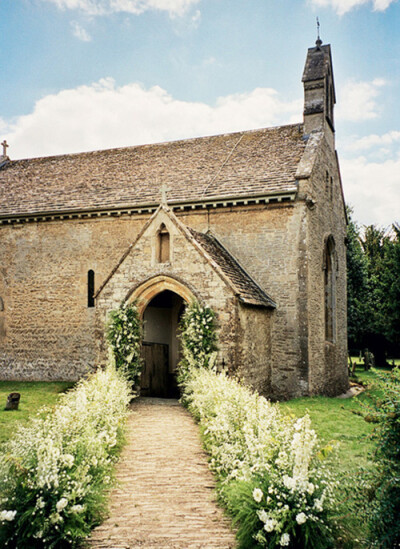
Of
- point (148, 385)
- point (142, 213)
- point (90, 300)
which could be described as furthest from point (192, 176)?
point (148, 385)

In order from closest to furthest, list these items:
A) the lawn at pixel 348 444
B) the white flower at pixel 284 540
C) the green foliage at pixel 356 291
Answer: the white flower at pixel 284 540 < the lawn at pixel 348 444 < the green foliage at pixel 356 291

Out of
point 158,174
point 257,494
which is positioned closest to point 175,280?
point 158,174

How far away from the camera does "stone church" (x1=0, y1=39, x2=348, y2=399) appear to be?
567 inches

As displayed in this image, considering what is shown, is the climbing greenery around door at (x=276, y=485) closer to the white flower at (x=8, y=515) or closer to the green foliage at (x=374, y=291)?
the white flower at (x=8, y=515)

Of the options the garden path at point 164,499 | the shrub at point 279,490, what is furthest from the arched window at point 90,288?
the shrub at point 279,490

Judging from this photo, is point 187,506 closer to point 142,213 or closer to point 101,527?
point 101,527

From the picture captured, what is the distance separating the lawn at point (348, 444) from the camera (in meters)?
5.71

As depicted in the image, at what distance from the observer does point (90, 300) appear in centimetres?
2002

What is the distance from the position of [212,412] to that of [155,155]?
50.9ft

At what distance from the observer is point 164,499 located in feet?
23.0

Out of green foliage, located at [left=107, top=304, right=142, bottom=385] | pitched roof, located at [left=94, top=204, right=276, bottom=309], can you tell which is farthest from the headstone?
pitched roof, located at [left=94, top=204, right=276, bottom=309]

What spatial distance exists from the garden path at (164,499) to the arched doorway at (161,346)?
5954mm

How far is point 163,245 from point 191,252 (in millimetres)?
997

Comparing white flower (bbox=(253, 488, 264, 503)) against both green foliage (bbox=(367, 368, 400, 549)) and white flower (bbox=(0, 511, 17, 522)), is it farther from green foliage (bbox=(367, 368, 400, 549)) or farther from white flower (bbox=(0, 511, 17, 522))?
white flower (bbox=(0, 511, 17, 522))
